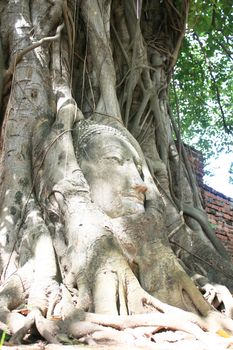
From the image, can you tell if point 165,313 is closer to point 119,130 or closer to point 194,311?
point 194,311

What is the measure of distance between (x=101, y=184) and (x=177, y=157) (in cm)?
165

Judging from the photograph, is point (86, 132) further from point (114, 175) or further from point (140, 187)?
point (140, 187)

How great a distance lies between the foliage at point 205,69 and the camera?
5395 millimetres

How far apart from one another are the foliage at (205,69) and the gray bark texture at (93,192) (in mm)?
686

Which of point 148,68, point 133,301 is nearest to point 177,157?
point 148,68

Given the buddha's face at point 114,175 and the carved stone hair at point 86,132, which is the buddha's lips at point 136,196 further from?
the carved stone hair at point 86,132

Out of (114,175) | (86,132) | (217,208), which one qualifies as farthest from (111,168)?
(217,208)

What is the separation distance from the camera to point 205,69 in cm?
686

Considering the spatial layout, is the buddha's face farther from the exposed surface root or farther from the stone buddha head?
the exposed surface root

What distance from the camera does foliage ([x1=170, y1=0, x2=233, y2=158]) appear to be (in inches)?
212

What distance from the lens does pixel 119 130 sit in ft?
10.6

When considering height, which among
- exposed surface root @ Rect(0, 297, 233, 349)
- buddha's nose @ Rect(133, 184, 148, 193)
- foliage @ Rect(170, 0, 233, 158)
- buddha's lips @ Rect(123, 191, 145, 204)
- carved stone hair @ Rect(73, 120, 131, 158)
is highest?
foliage @ Rect(170, 0, 233, 158)

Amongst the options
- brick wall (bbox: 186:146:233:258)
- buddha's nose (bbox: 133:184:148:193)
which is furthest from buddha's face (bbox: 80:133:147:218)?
brick wall (bbox: 186:146:233:258)

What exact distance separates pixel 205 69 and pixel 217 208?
1.96m
